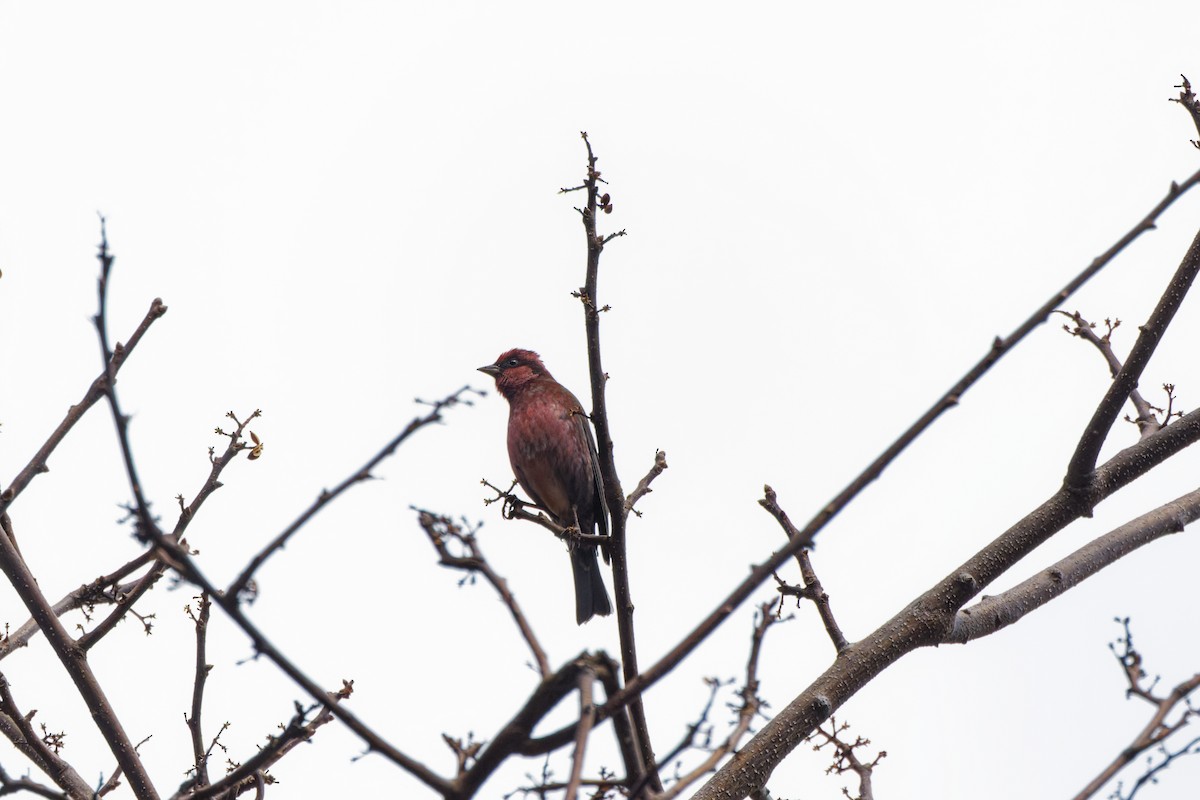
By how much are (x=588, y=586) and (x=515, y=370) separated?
2.22m

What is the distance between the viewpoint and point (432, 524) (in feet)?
7.54

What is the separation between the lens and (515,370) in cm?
945

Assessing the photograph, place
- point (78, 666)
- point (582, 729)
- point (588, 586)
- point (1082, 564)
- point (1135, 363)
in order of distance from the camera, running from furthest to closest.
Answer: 1. point (588, 586)
2. point (1082, 564)
3. point (78, 666)
4. point (1135, 363)
5. point (582, 729)

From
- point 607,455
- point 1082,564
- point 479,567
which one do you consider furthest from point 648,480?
point 479,567

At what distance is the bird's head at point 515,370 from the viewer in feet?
30.6

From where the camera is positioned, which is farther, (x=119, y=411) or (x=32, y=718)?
(x=32, y=718)

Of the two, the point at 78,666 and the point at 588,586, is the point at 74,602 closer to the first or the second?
the point at 78,666

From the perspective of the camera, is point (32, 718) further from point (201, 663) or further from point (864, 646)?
point (864, 646)

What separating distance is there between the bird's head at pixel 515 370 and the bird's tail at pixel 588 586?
178cm

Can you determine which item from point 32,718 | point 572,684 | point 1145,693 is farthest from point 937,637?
point 32,718

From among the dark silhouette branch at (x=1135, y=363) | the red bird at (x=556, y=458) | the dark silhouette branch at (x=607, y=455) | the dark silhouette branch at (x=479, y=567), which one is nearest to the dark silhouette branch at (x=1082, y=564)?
the dark silhouette branch at (x=1135, y=363)

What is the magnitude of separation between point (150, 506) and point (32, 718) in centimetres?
297

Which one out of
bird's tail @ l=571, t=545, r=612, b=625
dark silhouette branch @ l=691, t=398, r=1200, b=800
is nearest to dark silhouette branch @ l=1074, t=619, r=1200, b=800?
dark silhouette branch @ l=691, t=398, r=1200, b=800

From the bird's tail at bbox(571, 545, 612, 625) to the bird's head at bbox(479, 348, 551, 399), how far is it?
1.78 metres
